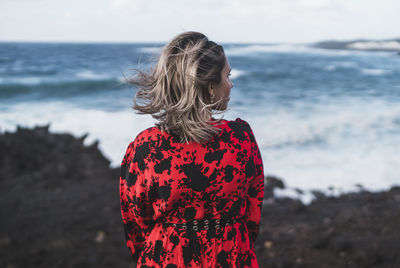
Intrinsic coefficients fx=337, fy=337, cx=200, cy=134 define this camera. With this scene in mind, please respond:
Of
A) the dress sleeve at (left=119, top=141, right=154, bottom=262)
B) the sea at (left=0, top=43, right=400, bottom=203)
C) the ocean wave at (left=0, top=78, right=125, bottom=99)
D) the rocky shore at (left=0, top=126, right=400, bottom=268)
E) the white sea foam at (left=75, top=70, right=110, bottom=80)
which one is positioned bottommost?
the white sea foam at (left=75, top=70, right=110, bottom=80)

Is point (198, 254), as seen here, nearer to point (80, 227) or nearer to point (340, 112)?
point (80, 227)

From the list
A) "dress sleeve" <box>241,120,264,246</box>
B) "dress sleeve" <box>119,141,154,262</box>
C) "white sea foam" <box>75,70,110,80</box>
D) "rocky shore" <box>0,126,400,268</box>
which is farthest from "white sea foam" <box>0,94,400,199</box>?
"white sea foam" <box>75,70,110,80</box>

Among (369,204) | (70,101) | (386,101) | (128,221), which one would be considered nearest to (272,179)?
(369,204)

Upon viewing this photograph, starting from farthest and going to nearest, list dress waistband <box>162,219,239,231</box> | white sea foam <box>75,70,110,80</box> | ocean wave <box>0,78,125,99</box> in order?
1. white sea foam <box>75,70,110,80</box>
2. ocean wave <box>0,78,125,99</box>
3. dress waistband <box>162,219,239,231</box>

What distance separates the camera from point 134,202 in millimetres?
1431

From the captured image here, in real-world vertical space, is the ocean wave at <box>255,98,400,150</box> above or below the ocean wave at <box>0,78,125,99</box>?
above

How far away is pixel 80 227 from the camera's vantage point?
14.2 feet

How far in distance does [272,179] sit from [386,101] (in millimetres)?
11858

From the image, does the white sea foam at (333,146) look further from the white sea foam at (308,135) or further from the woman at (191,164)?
the woman at (191,164)

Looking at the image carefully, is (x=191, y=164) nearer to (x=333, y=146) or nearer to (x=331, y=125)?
(x=333, y=146)

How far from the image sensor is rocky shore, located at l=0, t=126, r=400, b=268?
11.3 ft

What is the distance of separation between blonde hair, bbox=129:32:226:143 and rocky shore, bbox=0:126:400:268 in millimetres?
2701

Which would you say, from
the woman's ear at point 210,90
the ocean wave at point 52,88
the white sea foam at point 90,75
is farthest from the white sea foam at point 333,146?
the white sea foam at point 90,75

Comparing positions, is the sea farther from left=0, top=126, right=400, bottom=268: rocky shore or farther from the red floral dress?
left=0, top=126, right=400, bottom=268: rocky shore
